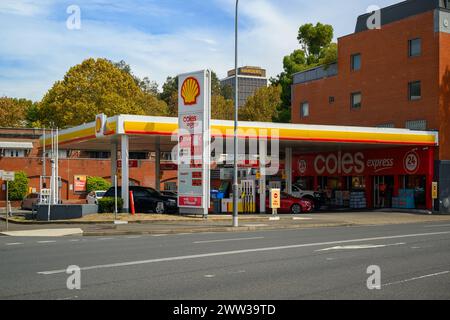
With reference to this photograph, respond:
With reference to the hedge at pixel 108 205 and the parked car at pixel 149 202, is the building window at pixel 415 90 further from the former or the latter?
the hedge at pixel 108 205

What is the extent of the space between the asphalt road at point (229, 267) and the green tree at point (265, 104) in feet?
190

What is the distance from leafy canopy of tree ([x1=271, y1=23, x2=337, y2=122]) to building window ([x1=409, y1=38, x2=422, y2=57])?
2681cm

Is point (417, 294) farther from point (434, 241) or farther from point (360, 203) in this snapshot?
point (360, 203)

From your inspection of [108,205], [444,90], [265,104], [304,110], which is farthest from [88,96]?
[444,90]

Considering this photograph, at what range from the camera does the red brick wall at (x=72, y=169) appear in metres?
54.1

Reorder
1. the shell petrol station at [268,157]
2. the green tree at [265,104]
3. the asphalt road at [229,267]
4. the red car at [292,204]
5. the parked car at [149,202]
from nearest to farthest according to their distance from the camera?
the asphalt road at [229,267] → the shell petrol station at [268,157] → the parked car at [149,202] → the red car at [292,204] → the green tree at [265,104]

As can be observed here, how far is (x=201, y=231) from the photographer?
78.7ft

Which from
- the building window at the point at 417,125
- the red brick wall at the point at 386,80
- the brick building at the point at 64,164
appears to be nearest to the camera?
the red brick wall at the point at 386,80

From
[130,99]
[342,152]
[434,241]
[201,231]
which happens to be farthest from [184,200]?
[130,99]

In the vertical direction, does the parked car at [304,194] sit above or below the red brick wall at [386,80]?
below

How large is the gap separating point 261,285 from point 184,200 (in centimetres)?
2030

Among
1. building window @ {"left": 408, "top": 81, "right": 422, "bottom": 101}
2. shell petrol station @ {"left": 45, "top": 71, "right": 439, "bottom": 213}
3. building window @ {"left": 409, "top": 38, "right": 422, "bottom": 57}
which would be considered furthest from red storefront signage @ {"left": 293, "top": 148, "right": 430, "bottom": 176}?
building window @ {"left": 409, "top": 38, "right": 422, "bottom": 57}

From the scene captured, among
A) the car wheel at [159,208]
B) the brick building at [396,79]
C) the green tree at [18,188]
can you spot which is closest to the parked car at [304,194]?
the brick building at [396,79]

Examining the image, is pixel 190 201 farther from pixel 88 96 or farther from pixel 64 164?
pixel 88 96
